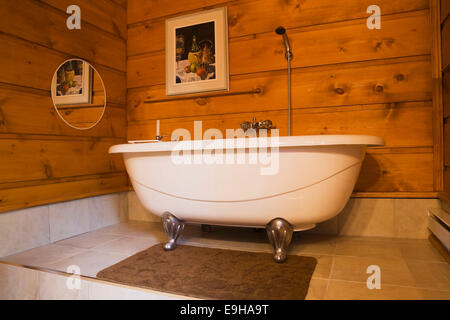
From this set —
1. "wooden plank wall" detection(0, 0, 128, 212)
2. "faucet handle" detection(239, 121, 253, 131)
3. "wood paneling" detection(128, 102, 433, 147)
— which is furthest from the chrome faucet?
"wooden plank wall" detection(0, 0, 128, 212)

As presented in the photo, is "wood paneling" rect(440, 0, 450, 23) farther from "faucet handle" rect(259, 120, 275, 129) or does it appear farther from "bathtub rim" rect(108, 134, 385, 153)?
"faucet handle" rect(259, 120, 275, 129)

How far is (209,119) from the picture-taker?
6.14ft

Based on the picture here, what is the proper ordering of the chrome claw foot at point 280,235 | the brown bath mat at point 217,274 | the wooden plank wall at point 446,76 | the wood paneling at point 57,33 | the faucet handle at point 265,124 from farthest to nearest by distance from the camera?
1. the faucet handle at point 265,124
2. the wood paneling at point 57,33
3. the wooden plank wall at point 446,76
4. the chrome claw foot at point 280,235
5. the brown bath mat at point 217,274

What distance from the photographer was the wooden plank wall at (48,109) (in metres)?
1.40

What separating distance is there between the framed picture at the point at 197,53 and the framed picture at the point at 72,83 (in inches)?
19.8

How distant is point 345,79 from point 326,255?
0.94 meters

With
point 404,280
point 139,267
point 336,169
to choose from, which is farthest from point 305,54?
point 139,267

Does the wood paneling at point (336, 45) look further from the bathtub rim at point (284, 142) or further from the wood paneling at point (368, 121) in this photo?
the bathtub rim at point (284, 142)

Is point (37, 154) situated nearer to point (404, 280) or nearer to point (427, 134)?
point (404, 280)

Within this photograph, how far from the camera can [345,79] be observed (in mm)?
1586

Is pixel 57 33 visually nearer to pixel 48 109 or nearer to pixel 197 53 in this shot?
pixel 48 109

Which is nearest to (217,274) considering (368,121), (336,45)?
(368,121)

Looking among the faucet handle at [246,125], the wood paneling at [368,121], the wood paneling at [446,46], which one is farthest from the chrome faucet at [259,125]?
the wood paneling at [446,46]
